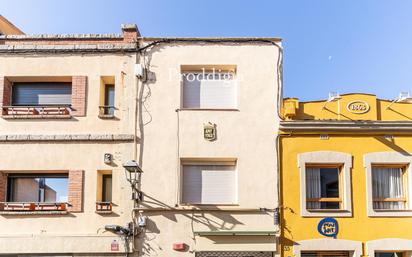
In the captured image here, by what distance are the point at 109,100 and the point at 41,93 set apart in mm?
1893

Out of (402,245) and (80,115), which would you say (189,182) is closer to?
(80,115)

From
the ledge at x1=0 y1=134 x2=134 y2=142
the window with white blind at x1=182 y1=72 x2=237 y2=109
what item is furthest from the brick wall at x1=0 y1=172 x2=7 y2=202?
the window with white blind at x1=182 y1=72 x2=237 y2=109

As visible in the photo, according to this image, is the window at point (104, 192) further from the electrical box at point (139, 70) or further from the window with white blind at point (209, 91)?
the window with white blind at point (209, 91)

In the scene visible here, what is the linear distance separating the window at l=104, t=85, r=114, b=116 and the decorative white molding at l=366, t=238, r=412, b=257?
7.66 m

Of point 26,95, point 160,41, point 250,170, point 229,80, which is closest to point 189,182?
point 250,170

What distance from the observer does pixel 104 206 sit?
13.4m

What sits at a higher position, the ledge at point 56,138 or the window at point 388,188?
the ledge at point 56,138

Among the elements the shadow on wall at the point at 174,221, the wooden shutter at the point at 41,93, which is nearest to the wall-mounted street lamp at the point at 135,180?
the shadow on wall at the point at 174,221

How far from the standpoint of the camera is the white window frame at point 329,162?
13.3 meters

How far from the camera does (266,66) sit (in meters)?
14.2

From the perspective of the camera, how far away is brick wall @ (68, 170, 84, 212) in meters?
13.2

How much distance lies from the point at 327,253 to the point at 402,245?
190 cm

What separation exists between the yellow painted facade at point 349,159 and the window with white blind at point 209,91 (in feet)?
5.21

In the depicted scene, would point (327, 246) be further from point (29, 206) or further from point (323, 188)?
point (29, 206)
